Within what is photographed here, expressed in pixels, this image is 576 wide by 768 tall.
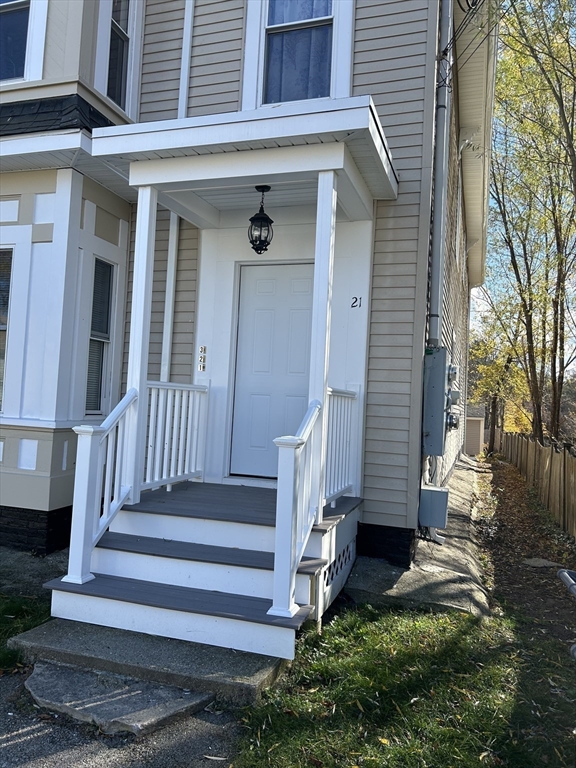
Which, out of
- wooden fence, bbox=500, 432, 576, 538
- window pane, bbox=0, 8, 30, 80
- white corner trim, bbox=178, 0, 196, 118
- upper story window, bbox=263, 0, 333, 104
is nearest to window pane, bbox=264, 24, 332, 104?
upper story window, bbox=263, 0, 333, 104

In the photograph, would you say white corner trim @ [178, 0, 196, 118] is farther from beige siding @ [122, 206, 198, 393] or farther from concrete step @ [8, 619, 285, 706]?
concrete step @ [8, 619, 285, 706]

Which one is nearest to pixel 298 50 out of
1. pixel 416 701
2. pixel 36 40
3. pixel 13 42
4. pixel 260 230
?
pixel 260 230

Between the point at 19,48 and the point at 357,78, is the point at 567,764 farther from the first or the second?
the point at 19,48

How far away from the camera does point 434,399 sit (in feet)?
16.4

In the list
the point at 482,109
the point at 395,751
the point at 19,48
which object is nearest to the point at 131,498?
the point at 395,751

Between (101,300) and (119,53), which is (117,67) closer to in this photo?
(119,53)

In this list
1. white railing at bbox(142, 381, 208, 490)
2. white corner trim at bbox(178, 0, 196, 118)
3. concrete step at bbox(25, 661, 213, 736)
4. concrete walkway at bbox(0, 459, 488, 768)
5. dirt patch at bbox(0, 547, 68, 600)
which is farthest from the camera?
white corner trim at bbox(178, 0, 196, 118)

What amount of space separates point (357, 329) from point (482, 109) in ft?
16.8

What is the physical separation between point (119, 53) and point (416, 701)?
5.94m

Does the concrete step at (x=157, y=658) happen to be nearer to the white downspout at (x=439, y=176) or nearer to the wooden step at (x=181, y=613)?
the wooden step at (x=181, y=613)

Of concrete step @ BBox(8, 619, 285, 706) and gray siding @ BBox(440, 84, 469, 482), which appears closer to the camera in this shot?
concrete step @ BBox(8, 619, 285, 706)

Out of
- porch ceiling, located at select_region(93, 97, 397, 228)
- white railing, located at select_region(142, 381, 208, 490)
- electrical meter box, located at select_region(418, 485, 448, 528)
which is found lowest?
electrical meter box, located at select_region(418, 485, 448, 528)

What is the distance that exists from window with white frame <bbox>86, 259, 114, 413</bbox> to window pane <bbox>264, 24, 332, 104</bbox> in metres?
2.26

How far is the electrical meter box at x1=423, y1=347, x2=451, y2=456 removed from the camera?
4.94m
